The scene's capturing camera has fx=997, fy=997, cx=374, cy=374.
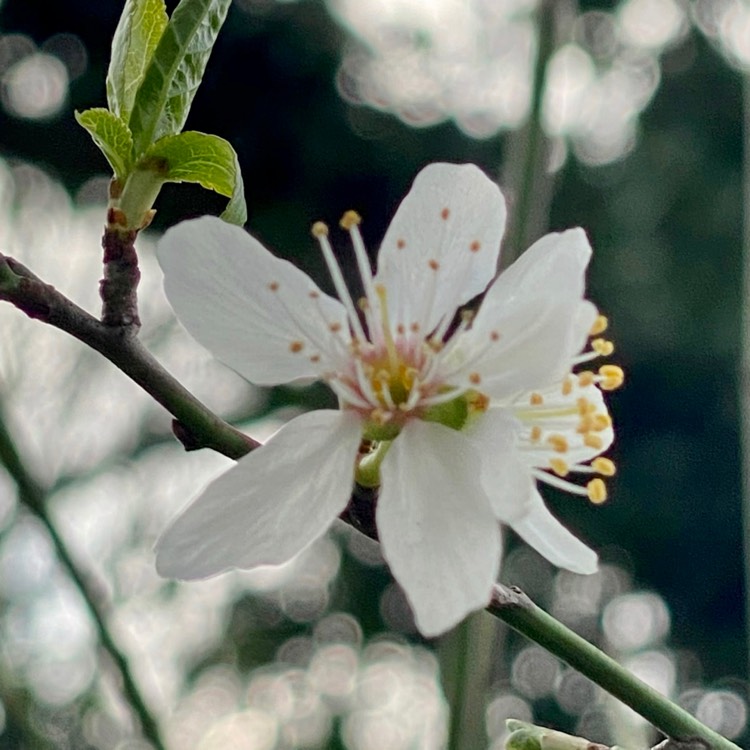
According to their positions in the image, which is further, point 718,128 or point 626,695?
point 718,128

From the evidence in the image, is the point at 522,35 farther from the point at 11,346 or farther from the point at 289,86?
the point at 11,346

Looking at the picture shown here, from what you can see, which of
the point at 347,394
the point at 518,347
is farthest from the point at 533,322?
the point at 347,394

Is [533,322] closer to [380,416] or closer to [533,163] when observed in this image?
[380,416]

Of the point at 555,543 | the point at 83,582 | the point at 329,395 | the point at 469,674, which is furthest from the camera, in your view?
the point at 329,395

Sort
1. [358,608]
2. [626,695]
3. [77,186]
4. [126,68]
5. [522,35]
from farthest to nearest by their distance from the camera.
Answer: [358,608] < [522,35] < [77,186] < [126,68] < [626,695]

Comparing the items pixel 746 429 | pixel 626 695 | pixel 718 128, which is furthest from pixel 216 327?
pixel 718 128

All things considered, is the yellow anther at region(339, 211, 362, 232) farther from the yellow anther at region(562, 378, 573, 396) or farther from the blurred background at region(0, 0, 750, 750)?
the blurred background at region(0, 0, 750, 750)

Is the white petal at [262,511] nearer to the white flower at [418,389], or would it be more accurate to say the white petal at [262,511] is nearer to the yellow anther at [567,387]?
the white flower at [418,389]
